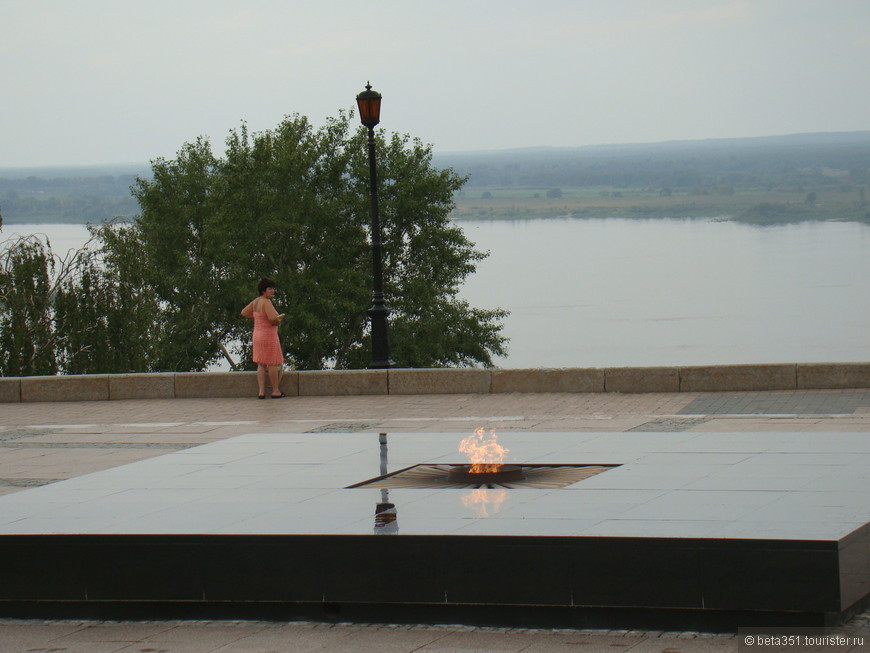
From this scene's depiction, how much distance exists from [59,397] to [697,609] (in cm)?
1371

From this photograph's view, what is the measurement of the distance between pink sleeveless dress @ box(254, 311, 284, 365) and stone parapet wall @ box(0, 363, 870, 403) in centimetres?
59

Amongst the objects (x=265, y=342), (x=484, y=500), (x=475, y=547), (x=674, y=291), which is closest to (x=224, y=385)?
(x=265, y=342)

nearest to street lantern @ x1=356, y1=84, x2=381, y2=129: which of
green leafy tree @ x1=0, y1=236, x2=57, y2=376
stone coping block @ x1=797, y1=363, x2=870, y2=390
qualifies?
stone coping block @ x1=797, y1=363, x2=870, y2=390

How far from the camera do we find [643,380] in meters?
15.7

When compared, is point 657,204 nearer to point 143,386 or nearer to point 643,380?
point 143,386

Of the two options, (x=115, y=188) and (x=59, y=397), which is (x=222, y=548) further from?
(x=115, y=188)

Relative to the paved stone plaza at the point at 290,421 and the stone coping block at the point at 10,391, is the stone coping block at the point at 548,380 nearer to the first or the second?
the paved stone plaza at the point at 290,421

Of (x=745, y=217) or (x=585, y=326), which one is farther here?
(x=745, y=217)

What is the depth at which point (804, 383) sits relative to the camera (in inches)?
599

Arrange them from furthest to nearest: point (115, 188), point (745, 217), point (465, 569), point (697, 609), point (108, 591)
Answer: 1. point (745, 217)
2. point (115, 188)
3. point (108, 591)
4. point (465, 569)
5. point (697, 609)

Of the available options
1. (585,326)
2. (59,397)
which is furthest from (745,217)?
(59,397)

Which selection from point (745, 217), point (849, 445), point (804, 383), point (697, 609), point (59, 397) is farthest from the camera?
point (745, 217)

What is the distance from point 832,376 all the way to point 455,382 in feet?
15.5

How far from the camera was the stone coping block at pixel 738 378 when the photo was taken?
600 inches
